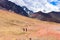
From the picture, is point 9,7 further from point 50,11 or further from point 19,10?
point 50,11

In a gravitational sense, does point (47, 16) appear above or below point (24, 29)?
below

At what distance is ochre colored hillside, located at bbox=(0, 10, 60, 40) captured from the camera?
1642cm

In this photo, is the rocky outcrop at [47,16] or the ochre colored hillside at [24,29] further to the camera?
the rocky outcrop at [47,16]

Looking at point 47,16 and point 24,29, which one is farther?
point 47,16

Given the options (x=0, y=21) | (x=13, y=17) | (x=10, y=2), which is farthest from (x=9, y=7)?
(x=0, y=21)

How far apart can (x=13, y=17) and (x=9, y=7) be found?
5545mm

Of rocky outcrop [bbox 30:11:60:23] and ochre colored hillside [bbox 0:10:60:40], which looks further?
rocky outcrop [bbox 30:11:60:23]

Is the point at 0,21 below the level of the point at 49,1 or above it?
below

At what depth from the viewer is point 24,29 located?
2083 centimetres

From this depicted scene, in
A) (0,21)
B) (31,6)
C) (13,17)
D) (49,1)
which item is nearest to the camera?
(0,21)

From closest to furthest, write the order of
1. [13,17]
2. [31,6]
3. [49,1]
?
[13,17] → [49,1] → [31,6]

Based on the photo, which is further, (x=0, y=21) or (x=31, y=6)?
(x=31, y=6)

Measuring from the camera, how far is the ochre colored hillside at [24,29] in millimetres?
16422

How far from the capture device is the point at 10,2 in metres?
33.7
